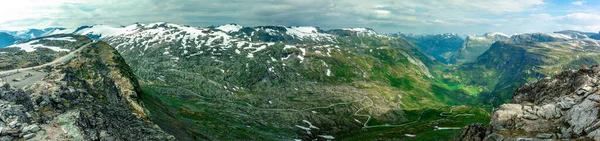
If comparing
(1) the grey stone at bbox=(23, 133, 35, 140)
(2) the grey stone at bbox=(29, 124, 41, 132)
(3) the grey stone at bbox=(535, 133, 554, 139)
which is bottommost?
(3) the grey stone at bbox=(535, 133, 554, 139)

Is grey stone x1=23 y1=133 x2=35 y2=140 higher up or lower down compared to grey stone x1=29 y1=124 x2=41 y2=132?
lower down

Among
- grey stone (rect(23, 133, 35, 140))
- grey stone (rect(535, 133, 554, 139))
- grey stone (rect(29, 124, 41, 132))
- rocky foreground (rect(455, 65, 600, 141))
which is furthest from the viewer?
grey stone (rect(535, 133, 554, 139))

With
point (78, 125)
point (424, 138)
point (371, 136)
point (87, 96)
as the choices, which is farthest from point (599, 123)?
point (371, 136)

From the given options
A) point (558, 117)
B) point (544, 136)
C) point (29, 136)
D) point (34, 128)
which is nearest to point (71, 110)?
point (34, 128)

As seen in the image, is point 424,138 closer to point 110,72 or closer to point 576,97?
point 576,97

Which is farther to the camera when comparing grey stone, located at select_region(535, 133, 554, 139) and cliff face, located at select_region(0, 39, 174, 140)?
grey stone, located at select_region(535, 133, 554, 139)

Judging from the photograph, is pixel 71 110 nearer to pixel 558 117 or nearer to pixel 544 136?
pixel 544 136

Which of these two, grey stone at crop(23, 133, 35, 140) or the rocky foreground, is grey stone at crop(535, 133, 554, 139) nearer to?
the rocky foreground

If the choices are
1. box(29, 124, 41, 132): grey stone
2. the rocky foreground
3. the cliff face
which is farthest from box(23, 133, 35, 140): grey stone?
the rocky foreground
